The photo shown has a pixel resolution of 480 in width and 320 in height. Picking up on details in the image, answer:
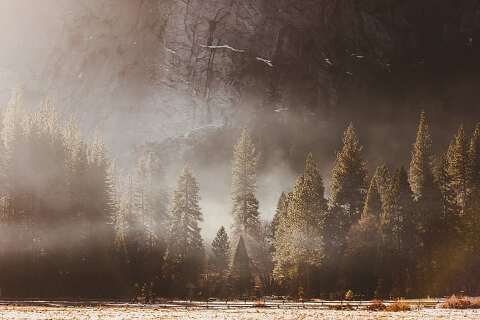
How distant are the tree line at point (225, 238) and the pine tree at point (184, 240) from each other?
16cm

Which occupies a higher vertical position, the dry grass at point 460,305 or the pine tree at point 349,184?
the pine tree at point 349,184

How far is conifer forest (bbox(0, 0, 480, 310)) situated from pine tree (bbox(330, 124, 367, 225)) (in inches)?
7.3

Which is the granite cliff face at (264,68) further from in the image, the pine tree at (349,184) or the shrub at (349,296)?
the shrub at (349,296)

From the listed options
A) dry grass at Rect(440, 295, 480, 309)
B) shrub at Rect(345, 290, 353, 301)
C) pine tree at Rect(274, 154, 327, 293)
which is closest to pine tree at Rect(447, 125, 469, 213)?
pine tree at Rect(274, 154, 327, 293)

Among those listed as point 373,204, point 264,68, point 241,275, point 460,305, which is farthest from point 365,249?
point 264,68

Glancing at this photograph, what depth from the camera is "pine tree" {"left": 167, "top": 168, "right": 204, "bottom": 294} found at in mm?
77250

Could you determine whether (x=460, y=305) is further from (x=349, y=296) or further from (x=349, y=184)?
(x=349, y=184)

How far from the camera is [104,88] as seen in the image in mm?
139750

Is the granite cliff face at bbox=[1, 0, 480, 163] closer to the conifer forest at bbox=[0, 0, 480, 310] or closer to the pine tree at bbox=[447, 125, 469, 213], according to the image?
the conifer forest at bbox=[0, 0, 480, 310]

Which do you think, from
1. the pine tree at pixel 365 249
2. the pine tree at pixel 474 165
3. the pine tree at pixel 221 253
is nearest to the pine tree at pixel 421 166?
the pine tree at pixel 474 165

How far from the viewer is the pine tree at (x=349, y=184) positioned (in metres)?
80.2

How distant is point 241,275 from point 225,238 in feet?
26.3

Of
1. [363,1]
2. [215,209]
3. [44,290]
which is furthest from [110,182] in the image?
[363,1]

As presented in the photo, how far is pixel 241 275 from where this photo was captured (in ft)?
253
